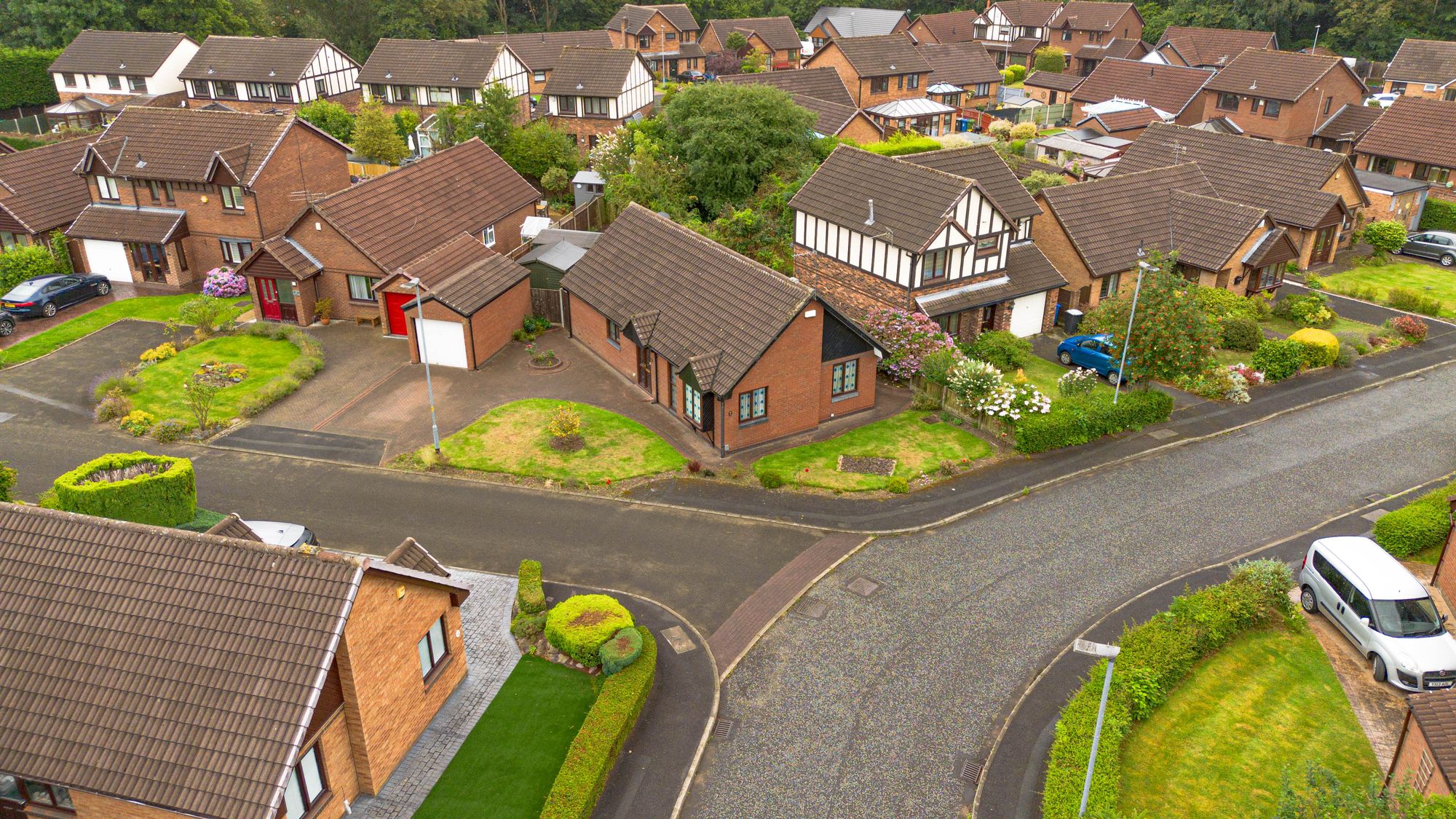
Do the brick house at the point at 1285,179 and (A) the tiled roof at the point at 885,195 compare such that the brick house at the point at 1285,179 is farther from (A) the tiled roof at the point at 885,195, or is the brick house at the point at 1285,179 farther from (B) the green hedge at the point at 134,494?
(B) the green hedge at the point at 134,494

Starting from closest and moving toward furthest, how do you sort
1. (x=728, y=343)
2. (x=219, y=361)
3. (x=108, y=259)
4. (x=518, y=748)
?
(x=518, y=748) → (x=728, y=343) → (x=219, y=361) → (x=108, y=259)

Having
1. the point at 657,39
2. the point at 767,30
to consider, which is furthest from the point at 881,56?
the point at 767,30

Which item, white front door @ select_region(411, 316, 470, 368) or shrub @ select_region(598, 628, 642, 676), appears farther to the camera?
white front door @ select_region(411, 316, 470, 368)

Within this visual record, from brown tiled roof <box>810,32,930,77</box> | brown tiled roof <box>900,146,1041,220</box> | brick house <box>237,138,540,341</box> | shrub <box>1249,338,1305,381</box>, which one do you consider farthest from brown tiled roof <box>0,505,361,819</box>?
brown tiled roof <box>810,32,930,77</box>

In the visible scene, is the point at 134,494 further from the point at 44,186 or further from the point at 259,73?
the point at 259,73

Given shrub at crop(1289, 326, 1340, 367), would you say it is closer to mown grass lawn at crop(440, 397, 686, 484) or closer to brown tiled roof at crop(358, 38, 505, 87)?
mown grass lawn at crop(440, 397, 686, 484)

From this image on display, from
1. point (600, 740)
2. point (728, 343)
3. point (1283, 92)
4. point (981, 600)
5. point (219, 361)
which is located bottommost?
point (981, 600)

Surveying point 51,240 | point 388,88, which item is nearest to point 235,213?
point 51,240

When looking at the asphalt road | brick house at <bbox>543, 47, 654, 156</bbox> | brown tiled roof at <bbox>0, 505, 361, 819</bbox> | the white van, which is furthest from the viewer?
brick house at <bbox>543, 47, 654, 156</bbox>
